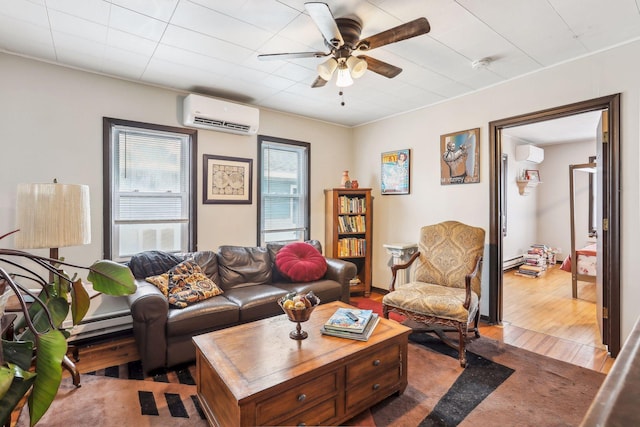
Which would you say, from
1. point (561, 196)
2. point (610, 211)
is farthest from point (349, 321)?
point (561, 196)

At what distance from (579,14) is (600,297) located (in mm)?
2335

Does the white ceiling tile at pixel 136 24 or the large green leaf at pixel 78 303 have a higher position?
the white ceiling tile at pixel 136 24

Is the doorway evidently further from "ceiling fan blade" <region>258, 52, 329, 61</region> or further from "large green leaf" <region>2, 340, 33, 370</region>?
"large green leaf" <region>2, 340, 33, 370</region>

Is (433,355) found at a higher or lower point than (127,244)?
lower

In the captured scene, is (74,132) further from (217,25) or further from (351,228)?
(351,228)

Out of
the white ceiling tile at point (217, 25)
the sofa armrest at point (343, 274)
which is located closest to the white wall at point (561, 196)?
the sofa armrest at point (343, 274)

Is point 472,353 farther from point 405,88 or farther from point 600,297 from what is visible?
point 405,88

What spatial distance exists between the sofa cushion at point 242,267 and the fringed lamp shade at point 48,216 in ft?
4.39

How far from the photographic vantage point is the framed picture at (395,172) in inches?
165

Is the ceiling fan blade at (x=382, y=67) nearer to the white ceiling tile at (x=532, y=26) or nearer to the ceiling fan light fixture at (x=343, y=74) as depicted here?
the ceiling fan light fixture at (x=343, y=74)

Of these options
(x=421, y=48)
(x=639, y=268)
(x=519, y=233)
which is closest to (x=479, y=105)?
(x=421, y=48)

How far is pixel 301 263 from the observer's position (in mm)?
3412

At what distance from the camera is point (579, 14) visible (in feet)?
6.89

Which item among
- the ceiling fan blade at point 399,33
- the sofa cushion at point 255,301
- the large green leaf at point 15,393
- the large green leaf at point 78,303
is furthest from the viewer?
the sofa cushion at point 255,301
